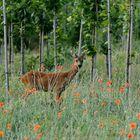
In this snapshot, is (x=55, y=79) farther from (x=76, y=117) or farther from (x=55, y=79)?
(x=76, y=117)

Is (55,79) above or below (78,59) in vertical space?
below

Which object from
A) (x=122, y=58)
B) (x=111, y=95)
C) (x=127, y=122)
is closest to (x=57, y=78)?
(x=111, y=95)

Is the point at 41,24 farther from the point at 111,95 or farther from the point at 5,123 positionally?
the point at 5,123

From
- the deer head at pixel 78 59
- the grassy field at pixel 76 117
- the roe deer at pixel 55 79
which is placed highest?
the deer head at pixel 78 59

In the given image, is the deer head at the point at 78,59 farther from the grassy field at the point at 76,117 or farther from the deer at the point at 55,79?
the grassy field at the point at 76,117

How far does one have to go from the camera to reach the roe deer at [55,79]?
10.0 meters

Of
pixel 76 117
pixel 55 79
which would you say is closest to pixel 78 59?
pixel 55 79

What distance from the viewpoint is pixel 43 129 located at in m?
A: 6.71

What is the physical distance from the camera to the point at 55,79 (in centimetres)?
1014

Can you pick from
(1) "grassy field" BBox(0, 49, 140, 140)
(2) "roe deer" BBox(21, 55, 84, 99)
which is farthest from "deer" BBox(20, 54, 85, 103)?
(1) "grassy field" BBox(0, 49, 140, 140)

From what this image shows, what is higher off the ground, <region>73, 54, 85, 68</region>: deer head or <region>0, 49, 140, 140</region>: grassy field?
<region>73, 54, 85, 68</region>: deer head

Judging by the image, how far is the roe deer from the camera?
1001 cm

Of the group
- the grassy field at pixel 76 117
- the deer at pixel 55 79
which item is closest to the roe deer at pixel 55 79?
the deer at pixel 55 79

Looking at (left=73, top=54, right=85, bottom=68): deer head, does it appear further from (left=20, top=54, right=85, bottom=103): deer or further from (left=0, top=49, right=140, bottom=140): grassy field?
(left=0, top=49, right=140, bottom=140): grassy field
